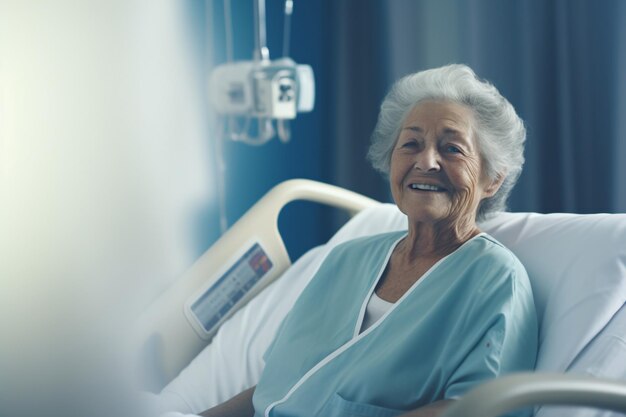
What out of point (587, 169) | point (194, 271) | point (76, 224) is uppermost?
point (76, 224)

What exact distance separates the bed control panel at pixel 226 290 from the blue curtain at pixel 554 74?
88 centimetres

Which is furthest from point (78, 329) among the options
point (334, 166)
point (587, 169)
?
point (334, 166)

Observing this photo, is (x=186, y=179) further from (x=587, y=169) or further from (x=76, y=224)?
(x=587, y=169)

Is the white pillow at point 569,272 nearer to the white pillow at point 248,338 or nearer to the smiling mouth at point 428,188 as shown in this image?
the smiling mouth at point 428,188

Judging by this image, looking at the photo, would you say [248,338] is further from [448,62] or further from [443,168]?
[448,62]

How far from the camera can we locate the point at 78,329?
40cm

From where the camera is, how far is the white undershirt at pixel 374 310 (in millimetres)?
1413

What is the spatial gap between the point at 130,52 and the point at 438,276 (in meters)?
1.02

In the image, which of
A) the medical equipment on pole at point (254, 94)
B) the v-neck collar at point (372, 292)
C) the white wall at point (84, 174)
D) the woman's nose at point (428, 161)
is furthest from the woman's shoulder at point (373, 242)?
the white wall at point (84, 174)

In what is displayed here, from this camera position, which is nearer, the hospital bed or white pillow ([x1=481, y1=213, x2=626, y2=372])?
the hospital bed

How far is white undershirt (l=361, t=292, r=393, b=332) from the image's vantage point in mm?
1413

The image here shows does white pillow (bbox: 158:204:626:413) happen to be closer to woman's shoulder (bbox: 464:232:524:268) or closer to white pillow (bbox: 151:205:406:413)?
white pillow (bbox: 151:205:406:413)

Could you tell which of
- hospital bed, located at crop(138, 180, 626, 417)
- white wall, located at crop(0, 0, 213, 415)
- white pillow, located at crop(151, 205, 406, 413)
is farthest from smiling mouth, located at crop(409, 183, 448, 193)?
white wall, located at crop(0, 0, 213, 415)

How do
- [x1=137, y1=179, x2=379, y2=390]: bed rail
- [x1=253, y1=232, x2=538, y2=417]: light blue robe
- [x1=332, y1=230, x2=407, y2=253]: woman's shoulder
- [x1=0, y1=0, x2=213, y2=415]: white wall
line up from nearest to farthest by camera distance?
[x1=0, y1=0, x2=213, y2=415]: white wall < [x1=253, y1=232, x2=538, y2=417]: light blue robe < [x1=332, y1=230, x2=407, y2=253]: woman's shoulder < [x1=137, y1=179, x2=379, y2=390]: bed rail
